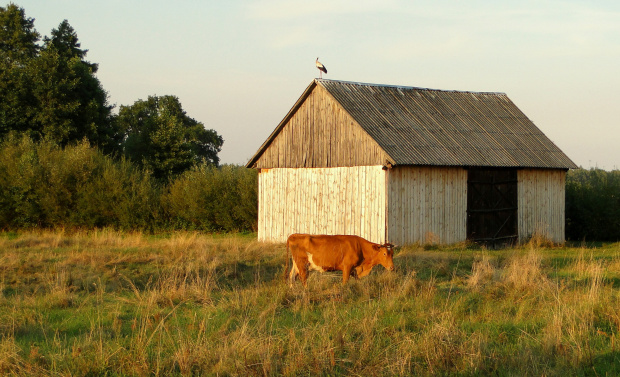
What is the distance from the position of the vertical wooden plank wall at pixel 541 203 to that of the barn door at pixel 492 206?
0.42 m

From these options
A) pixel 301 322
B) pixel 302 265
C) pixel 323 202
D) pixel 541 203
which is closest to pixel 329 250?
pixel 302 265

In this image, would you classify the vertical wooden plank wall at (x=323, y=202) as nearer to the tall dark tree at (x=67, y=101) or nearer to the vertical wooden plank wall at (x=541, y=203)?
the vertical wooden plank wall at (x=541, y=203)

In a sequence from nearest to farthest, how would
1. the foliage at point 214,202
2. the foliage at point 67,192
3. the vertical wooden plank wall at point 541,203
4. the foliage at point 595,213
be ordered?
the vertical wooden plank wall at point 541,203, the foliage at point 67,192, the foliage at point 595,213, the foliage at point 214,202

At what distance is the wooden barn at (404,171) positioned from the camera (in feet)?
68.3

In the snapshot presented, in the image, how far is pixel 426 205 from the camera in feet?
70.0

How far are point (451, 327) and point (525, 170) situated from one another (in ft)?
55.8

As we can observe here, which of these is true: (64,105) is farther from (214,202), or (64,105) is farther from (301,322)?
(301,322)

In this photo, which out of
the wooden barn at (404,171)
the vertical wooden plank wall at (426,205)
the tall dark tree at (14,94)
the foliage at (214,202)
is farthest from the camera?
the tall dark tree at (14,94)

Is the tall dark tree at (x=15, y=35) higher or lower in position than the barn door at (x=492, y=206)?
higher

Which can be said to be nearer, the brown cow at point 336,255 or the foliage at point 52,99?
the brown cow at point 336,255

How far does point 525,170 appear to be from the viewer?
79.0 ft

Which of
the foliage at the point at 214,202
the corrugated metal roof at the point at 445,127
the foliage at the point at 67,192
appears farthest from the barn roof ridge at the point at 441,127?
the foliage at the point at 67,192

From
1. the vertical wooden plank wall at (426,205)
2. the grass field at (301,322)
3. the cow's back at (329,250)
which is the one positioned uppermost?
the vertical wooden plank wall at (426,205)

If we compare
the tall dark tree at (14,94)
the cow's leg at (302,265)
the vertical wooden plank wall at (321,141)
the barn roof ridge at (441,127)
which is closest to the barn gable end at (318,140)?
the vertical wooden plank wall at (321,141)
